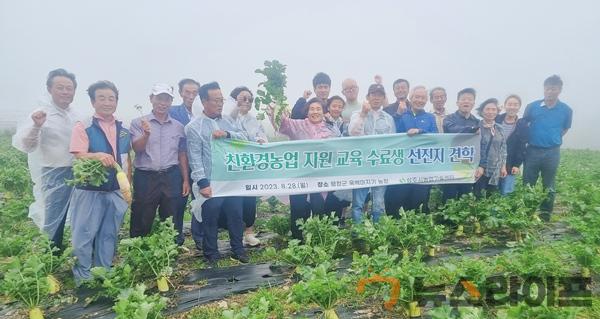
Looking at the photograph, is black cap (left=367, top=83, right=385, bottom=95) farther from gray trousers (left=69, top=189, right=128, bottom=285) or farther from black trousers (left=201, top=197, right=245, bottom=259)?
gray trousers (left=69, top=189, right=128, bottom=285)

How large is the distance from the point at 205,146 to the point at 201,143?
72mm

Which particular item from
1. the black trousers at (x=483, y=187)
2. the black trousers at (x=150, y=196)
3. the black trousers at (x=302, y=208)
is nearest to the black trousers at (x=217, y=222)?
the black trousers at (x=150, y=196)

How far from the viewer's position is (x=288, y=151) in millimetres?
5809

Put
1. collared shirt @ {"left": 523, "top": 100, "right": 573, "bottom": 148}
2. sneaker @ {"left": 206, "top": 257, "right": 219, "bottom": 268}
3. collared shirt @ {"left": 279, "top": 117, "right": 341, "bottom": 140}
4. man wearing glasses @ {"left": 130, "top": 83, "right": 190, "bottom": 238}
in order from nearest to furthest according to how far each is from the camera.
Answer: man wearing glasses @ {"left": 130, "top": 83, "right": 190, "bottom": 238}, sneaker @ {"left": 206, "top": 257, "right": 219, "bottom": 268}, collared shirt @ {"left": 279, "top": 117, "right": 341, "bottom": 140}, collared shirt @ {"left": 523, "top": 100, "right": 573, "bottom": 148}

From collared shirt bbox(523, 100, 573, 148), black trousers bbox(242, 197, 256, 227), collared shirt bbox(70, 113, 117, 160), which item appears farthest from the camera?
collared shirt bbox(523, 100, 573, 148)

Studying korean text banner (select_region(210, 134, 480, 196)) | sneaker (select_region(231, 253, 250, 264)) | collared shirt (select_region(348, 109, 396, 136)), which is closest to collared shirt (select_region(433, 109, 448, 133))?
korean text banner (select_region(210, 134, 480, 196))

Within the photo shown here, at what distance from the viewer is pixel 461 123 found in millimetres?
6316

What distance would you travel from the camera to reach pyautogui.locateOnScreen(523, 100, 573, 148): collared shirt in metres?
6.50

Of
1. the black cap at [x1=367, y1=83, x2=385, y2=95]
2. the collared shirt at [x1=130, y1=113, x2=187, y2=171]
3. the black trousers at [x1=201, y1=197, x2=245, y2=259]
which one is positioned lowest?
the black trousers at [x1=201, y1=197, x2=245, y2=259]

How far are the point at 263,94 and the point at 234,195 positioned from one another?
6.75 ft

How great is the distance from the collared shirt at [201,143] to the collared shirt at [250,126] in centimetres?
37

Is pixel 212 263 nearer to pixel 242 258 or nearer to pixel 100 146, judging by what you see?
pixel 242 258

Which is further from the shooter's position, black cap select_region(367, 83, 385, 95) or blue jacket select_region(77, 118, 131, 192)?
black cap select_region(367, 83, 385, 95)

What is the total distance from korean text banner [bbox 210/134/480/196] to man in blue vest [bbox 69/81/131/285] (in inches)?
49.4
